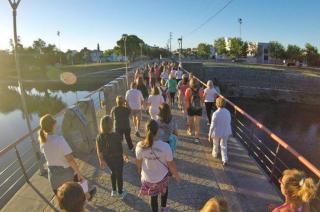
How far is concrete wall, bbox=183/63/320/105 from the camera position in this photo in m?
43.9

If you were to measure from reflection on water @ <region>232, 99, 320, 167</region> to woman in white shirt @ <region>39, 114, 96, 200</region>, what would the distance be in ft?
69.8

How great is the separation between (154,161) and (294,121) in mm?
36292

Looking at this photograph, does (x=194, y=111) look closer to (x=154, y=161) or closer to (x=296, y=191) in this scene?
(x=154, y=161)

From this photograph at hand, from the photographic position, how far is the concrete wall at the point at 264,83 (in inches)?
1730

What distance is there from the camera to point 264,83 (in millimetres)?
49531

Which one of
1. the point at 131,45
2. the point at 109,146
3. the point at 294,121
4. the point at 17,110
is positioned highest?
the point at 131,45

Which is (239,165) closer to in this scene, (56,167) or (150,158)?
(150,158)

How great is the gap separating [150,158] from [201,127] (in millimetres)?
6088

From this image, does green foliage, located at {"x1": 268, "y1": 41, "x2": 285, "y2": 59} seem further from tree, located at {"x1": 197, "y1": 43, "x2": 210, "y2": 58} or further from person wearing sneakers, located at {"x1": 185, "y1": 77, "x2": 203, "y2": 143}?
person wearing sneakers, located at {"x1": 185, "y1": 77, "x2": 203, "y2": 143}

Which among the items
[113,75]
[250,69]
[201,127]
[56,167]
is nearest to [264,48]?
[250,69]

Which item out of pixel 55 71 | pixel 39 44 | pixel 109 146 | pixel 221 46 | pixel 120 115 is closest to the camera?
pixel 109 146

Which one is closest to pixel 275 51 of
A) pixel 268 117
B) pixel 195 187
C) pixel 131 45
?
pixel 131 45

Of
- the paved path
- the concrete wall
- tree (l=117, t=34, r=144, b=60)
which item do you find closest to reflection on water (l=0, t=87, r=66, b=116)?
the concrete wall

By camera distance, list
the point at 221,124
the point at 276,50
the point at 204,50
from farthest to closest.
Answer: the point at 204,50, the point at 276,50, the point at 221,124
